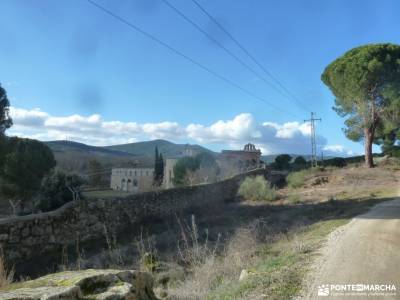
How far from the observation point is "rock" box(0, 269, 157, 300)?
3891 millimetres

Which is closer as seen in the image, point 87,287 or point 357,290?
point 87,287

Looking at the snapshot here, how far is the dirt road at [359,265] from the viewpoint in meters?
5.81

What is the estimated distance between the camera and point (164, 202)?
73.5 feet

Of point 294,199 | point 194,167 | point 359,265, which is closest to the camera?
point 359,265

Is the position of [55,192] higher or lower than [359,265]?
higher

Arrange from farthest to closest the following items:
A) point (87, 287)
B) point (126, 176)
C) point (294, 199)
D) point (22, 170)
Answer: point (126, 176) < point (22, 170) < point (294, 199) < point (87, 287)

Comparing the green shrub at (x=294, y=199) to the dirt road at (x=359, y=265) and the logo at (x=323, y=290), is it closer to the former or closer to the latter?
the dirt road at (x=359, y=265)

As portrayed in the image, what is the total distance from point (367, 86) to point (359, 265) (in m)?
29.5

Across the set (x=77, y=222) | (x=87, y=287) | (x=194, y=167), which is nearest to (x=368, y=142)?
(x=194, y=167)

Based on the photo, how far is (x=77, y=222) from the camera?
52.1ft

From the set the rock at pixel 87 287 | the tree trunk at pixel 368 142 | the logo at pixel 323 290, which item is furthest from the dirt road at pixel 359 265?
the tree trunk at pixel 368 142

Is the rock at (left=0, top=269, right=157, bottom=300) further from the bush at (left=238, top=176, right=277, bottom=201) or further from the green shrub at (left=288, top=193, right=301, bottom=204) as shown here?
the bush at (left=238, top=176, right=277, bottom=201)

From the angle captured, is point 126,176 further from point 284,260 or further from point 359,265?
point 359,265

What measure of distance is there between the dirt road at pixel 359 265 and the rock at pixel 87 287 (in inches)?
93.6
